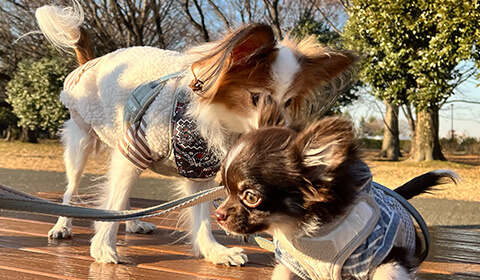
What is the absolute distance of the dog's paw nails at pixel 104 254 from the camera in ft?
7.27

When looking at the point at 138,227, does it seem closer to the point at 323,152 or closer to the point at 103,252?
the point at 103,252

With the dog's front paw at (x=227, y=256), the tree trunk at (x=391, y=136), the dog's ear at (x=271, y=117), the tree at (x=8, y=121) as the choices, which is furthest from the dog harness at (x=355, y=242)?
the tree at (x=8, y=121)

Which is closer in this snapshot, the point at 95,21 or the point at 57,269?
the point at 57,269

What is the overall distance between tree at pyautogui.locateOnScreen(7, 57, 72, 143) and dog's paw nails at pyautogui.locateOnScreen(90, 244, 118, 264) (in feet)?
31.1

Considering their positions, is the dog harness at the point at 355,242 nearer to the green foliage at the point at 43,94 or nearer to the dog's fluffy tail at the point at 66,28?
the dog's fluffy tail at the point at 66,28

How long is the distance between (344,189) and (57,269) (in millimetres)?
1411

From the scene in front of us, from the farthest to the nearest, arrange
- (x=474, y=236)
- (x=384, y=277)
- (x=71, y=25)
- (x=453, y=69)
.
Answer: (x=453, y=69), (x=474, y=236), (x=71, y=25), (x=384, y=277)

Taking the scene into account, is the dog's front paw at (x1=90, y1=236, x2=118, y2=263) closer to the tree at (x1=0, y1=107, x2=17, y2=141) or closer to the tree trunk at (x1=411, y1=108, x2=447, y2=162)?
the tree trunk at (x1=411, y1=108, x2=447, y2=162)

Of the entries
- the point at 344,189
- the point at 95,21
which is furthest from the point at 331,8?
the point at 344,189

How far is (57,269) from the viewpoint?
2.04 m

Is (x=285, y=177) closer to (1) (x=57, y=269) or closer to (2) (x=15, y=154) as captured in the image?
(1) (x=57, y=269)

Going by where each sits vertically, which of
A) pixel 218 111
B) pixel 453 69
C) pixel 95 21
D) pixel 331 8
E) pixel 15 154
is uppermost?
pixel 331 8

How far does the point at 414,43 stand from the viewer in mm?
9484

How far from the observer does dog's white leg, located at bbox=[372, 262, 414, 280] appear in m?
1.31
